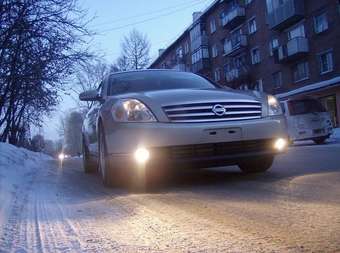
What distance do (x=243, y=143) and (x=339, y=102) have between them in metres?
26.5

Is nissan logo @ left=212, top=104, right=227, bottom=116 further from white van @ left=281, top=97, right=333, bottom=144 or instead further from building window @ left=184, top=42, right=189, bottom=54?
building window @ left=184, top=42, right=189, bottom=54

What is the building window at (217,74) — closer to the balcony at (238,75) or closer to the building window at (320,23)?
the balcony at (238,75)

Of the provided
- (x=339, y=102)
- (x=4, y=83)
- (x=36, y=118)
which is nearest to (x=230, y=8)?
(x=339, y=102)

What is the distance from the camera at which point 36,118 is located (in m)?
23.7

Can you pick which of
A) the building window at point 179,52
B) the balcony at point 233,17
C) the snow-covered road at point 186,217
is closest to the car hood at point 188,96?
the snow-covered road at point 186,217

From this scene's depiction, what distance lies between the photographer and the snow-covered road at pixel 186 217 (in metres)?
3.16

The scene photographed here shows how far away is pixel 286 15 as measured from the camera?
3441 cm

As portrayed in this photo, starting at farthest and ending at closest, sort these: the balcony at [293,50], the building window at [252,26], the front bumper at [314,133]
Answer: the building window at [252,26] < the balcony at [293,50] < the front bumper at [314,133]

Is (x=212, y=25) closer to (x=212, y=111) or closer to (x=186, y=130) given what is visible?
(x=212, y=111)

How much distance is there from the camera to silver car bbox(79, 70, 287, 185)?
217 inches

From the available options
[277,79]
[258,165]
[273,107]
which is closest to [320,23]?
[277,79]

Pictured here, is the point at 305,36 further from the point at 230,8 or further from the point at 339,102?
the point at 230,8

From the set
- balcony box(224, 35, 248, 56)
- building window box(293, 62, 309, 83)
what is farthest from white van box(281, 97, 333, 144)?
balcony box(224, 35, 248, 56)

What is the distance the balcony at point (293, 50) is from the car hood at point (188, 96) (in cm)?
2847
